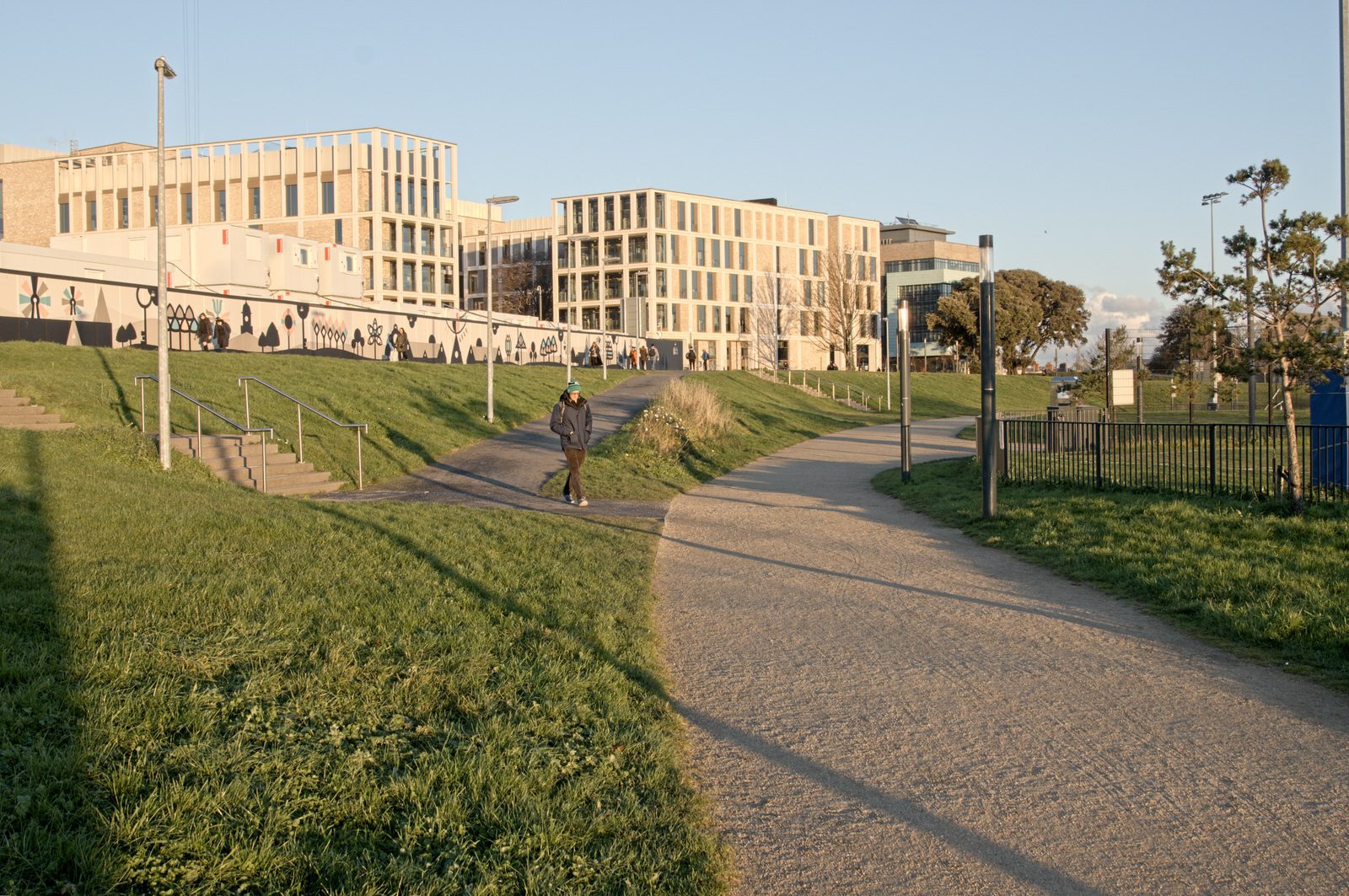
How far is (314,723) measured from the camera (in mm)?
5012

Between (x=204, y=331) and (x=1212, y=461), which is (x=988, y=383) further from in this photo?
(x=204, y=331)

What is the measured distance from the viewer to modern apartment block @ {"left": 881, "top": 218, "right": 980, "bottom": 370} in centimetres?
A: 10838

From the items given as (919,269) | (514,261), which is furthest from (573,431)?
(919,269)

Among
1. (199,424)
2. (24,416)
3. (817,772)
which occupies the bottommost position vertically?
(817,772)

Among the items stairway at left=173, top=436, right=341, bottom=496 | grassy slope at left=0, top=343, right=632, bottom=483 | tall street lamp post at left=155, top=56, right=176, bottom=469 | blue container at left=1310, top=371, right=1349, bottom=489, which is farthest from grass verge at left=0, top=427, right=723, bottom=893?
grassy slope at left=0, top=343, right=632, bottom=483

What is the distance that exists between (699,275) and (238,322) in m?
61.3

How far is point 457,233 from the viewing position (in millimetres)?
82062

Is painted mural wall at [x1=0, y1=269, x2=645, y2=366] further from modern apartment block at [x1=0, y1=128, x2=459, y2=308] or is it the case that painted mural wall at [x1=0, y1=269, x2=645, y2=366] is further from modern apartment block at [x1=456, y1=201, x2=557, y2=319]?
modern apartment block at [x1=456, y1=201, x2=557, y2=319]

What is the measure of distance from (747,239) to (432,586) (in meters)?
88.3

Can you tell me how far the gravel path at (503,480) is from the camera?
1543 cm

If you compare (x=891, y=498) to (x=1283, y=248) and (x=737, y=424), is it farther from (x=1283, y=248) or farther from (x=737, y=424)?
(x=737, y=424)

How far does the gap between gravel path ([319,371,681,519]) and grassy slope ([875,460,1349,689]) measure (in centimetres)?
502

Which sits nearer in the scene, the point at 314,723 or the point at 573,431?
the point at 314,723

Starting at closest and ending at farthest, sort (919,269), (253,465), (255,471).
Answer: (255,471) < (253,465) < (919,269)
